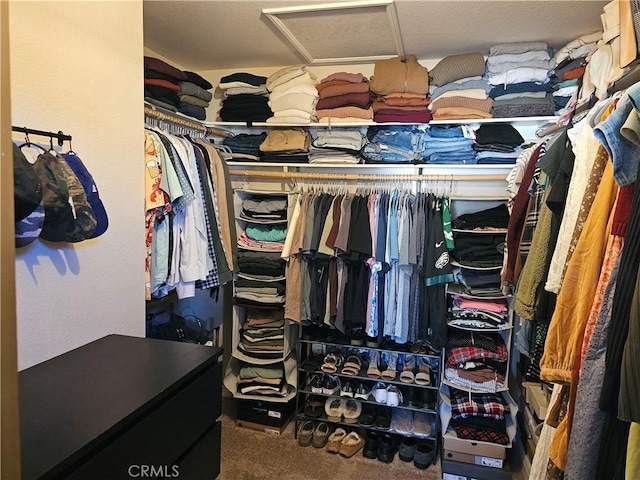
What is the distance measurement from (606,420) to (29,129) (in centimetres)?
153

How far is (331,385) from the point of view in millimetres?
2498

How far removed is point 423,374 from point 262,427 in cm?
108

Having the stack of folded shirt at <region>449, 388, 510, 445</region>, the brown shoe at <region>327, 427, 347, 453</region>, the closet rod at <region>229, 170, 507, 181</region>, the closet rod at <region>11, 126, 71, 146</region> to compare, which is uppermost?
the closet rod at <region>229, 170, 507, 181</region>

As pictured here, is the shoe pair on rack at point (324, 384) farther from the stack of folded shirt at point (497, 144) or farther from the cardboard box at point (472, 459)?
the stack of folded shirt at point (497, 144)

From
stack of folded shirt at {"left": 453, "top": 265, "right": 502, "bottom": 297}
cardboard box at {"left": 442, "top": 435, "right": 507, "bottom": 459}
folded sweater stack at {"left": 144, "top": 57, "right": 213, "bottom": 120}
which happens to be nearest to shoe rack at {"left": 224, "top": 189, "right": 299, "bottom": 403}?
folded sweater stack at {"left": 144, "top": 57, "right": 213, "bottom": 120}

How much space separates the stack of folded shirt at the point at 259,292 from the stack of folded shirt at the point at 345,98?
1.05 metres

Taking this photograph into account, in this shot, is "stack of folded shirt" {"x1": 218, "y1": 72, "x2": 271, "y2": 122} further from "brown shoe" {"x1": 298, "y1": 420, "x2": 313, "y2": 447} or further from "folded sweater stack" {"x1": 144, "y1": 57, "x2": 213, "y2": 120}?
"brown shoe" {"x1": 298, "y1": 420, "x2": 313, "y2": 447}

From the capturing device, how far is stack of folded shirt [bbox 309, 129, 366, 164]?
2.41 metres

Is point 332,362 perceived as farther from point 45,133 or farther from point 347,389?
point 45,133

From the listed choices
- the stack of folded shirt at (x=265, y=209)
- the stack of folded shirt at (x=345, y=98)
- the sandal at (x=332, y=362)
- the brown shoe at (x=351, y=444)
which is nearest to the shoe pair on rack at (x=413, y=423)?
the brown shoe at (x=351, y=444)

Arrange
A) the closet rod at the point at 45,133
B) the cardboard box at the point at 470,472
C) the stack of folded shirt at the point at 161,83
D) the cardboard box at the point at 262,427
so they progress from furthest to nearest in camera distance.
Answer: the cardboard box at the point at 262,427, the cardboard box at the point at 470,472, the stack of folded shirt at the point at 161,83, the closet rod at the point at 45,133

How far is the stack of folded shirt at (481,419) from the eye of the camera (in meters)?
2.14

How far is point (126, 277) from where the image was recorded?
142cm

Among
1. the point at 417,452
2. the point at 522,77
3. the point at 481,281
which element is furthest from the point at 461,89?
the point at 417,452
